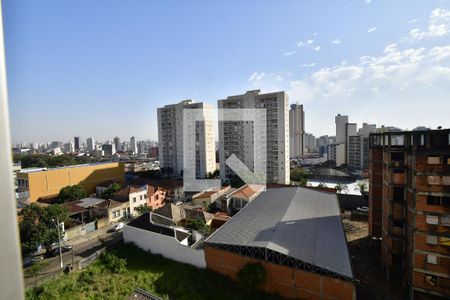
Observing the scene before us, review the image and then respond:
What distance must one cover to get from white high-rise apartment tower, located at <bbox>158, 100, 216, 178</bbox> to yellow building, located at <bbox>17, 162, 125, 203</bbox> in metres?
6.45

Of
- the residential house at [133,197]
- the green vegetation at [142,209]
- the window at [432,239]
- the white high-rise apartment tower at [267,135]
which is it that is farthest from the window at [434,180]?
the residential house at [133,197]

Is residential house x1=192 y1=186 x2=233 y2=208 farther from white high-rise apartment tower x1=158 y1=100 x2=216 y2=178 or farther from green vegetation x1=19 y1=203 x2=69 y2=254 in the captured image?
white high-rise apartment tower x1=158 y1=100 x2=216 y2=178

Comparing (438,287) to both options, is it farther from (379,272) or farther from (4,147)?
(4,147)

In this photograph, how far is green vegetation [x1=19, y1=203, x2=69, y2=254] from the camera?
1150 cm

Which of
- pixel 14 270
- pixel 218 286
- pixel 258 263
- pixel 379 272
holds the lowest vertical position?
pixel 379 272

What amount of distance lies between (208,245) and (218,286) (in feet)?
4.93

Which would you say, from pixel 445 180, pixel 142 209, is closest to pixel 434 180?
pixel 445 180

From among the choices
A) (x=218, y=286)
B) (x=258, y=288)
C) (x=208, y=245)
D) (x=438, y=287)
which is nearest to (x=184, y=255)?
(x=208, y=245)

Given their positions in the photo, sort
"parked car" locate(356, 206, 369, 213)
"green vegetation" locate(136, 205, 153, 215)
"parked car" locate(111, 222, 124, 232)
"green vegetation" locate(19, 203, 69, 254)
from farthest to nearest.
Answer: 1. "parked car" locate(356, 206, 369, 213)
2. "green vegetation" locate(136, 205, 153, 215)
3. "parked car" locate(111, 222, 124, 232)
4. "green vegetation" locate(19, 203, 69, 254)

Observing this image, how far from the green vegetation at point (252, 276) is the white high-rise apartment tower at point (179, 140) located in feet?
68.3

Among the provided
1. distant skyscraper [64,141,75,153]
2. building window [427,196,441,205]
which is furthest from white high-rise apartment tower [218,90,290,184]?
distant skyscraper [64,141,75,153]

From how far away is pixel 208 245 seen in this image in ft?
32.3

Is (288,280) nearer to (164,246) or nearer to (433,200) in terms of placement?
(164,246)

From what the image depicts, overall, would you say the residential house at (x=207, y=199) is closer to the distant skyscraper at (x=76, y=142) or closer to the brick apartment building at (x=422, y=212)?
the brick apartment building at (x=422, y=212)
